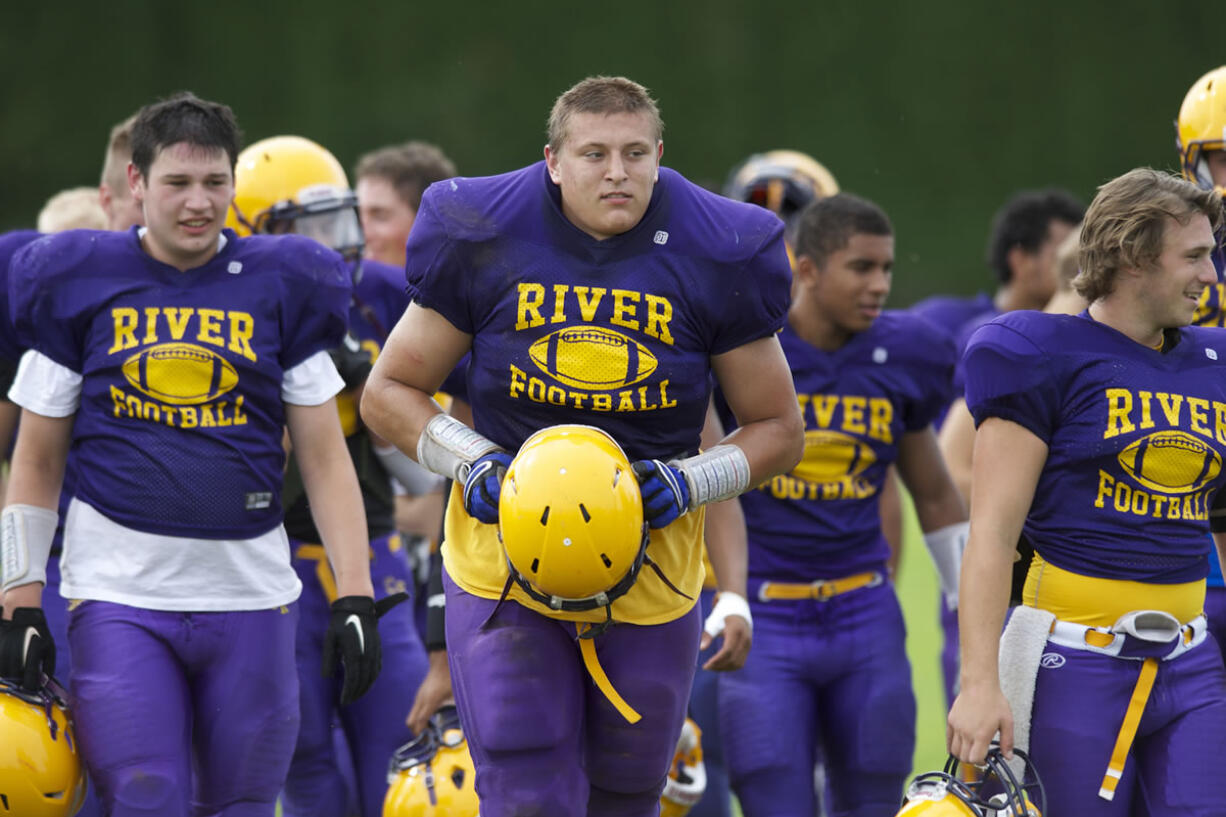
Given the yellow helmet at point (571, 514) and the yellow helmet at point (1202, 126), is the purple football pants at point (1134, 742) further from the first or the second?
the yellow helmet at point (1202, 126)

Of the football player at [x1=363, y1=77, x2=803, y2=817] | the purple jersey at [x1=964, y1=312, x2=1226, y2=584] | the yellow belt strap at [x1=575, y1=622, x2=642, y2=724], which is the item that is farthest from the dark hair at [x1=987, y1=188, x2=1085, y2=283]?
the yellow belt strap at [x1=575, y1=622, x2=642, y2=724]

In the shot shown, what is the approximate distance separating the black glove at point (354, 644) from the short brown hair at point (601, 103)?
1.22 metres

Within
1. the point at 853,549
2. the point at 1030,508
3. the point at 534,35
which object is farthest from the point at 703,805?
the point at 534,35

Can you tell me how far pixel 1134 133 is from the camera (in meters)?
18.5

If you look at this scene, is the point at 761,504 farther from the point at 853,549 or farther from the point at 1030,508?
the point at 1030,508

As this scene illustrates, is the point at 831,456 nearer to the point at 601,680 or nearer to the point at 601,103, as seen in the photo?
the point at 601,680

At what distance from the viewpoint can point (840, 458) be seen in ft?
15.7

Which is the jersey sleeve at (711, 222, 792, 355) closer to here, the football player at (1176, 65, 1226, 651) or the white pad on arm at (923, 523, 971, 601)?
the football player at (1176, 65, 1226, 651)

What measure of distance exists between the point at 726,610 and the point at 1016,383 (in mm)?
992

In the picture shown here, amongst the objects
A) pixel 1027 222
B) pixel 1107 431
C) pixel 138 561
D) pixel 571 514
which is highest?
pixel 1027 222

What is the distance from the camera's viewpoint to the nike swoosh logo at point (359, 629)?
154 inches

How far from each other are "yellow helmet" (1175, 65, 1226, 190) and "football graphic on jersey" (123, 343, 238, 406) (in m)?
2.56

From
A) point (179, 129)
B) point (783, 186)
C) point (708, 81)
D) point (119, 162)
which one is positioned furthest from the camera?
point (708, 81)

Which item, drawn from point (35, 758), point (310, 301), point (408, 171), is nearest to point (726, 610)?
point (310, 301)
